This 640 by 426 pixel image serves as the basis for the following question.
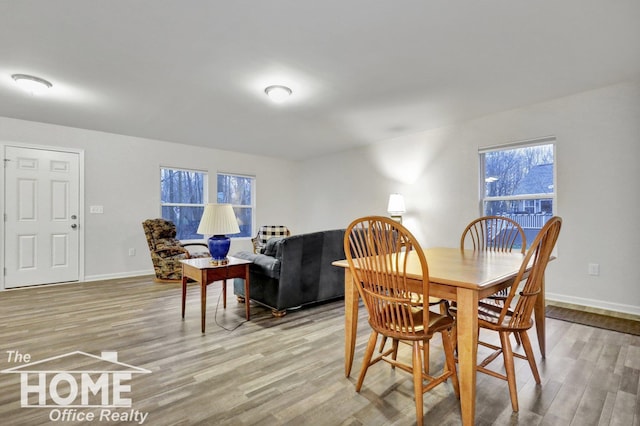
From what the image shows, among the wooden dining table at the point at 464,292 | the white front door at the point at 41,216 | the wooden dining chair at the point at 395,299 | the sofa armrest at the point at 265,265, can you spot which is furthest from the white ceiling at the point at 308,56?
the sofa armrest at the point at 265,265

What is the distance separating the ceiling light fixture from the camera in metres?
3.20

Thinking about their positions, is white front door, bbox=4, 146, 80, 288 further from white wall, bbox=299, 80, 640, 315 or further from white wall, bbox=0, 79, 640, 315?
white wall, bbox=299, 80, 640, 315

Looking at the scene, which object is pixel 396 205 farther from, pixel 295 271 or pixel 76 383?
pixel 76 383

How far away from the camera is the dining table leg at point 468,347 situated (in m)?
1.36

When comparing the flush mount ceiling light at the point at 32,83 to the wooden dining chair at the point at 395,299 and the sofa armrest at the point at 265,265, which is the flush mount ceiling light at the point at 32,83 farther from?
the wooden dining chair at the point at 395,299

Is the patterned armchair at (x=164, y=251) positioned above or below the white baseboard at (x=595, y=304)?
above

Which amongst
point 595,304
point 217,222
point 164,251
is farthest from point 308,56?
point 595,304

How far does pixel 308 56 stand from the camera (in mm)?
2637

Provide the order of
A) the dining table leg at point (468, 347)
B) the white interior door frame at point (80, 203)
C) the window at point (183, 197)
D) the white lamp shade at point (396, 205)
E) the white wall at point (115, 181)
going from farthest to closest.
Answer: the window at point (183, 197) → the white lamp shade at point (396, 205) → the white wall at point (115, 181) → the white interior door frame at point (80, 203) → the dining table leg at point (468, 347)

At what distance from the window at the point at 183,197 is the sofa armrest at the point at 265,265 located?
2.90 m

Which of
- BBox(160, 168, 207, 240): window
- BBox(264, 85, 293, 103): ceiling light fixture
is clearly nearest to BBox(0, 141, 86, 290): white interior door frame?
BBox(160, 168, 207, 240): window

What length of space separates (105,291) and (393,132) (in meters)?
4.66

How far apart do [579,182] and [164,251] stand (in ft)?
17.7

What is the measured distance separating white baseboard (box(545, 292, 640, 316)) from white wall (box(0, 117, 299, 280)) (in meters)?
5.68
